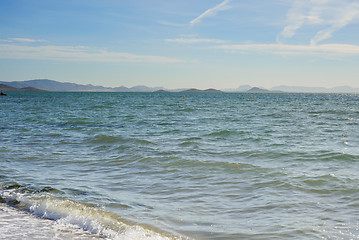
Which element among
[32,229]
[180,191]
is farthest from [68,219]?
[180,191]

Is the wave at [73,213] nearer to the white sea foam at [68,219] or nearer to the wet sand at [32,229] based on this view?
the white sea foam at [68,219]

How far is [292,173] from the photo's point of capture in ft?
30.2

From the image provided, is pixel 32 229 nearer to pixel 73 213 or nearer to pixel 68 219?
pixel 68 219

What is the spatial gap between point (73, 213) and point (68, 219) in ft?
0.76

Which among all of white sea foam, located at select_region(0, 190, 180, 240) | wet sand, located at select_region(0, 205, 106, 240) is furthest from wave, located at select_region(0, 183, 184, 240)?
wet sand, located at select_region(0, 205, 106, 240)

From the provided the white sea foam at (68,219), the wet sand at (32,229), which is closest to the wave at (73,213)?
the white sea foam at (68,219)

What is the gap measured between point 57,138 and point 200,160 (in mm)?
8852

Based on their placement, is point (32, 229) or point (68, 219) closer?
point (32, 229)

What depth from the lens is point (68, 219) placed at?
242 inches

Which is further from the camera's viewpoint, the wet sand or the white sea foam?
the white sea foam

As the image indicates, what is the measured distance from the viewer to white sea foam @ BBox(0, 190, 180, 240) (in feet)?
18.0

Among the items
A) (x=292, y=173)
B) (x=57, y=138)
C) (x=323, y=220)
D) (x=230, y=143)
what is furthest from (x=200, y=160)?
(x=57, y=138)

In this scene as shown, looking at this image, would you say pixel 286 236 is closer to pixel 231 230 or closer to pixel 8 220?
pixel 231 230

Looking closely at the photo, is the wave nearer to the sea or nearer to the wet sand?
the sea
